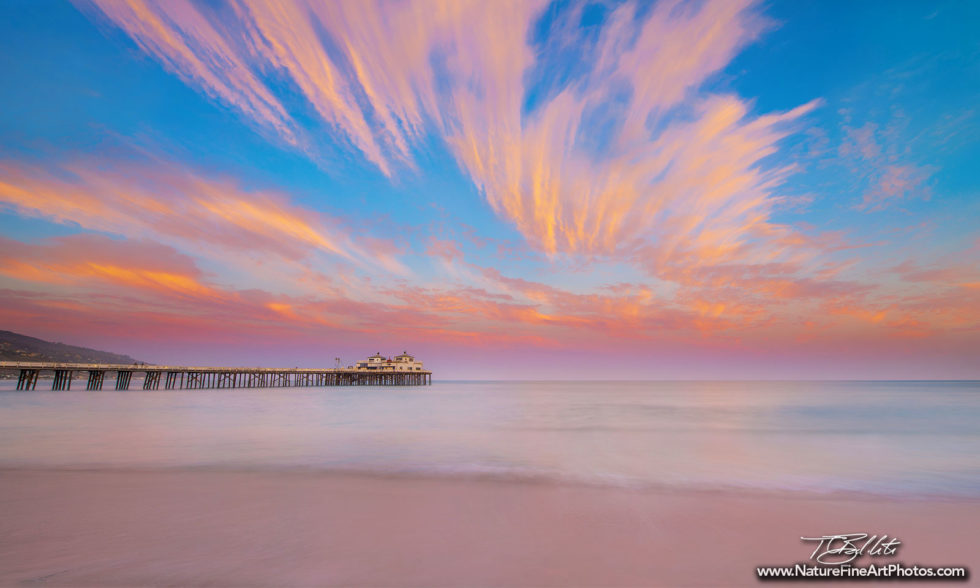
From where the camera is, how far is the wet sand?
514cm

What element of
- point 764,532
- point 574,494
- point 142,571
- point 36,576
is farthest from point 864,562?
point 36,576

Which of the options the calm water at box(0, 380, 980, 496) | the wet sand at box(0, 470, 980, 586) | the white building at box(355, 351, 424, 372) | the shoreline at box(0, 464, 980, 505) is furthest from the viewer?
the white building at box(355, 351, 424, 372)

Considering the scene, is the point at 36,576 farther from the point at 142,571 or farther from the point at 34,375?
the point at 34,375

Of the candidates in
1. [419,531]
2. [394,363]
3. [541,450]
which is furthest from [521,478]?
[394,363]

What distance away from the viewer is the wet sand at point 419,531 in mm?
5141

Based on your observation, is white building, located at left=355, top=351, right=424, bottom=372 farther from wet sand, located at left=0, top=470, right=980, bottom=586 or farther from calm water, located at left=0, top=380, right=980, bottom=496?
wet sand, located at left=0, top=470, right=980, bottom=586

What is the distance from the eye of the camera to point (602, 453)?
14688 mm
